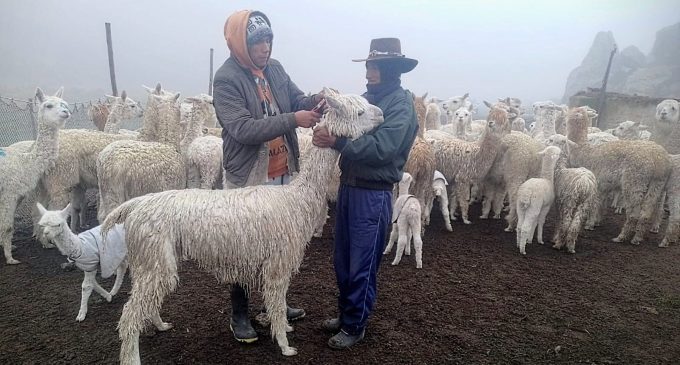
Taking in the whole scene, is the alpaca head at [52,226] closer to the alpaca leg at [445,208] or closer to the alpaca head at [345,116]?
the alpaca head at [345,116]

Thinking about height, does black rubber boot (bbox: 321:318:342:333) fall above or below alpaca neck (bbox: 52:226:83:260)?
below

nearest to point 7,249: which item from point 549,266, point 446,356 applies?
point 446,356

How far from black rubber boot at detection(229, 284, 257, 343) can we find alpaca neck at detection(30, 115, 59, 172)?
3.45 meters

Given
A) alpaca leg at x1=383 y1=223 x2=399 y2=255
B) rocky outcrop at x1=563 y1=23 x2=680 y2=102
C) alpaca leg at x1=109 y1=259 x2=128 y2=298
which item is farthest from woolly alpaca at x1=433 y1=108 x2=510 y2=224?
rocky outcrop at x1=563 y1=23 x2=680 y2=102

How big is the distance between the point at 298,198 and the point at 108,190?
2.99 meters

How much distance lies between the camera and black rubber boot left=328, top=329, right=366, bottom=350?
3.02 m

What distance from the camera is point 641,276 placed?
4.81 metres

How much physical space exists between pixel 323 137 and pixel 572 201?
4.41 meters

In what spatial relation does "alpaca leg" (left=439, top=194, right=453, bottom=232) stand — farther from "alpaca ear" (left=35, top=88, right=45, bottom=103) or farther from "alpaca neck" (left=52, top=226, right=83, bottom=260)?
"alpaca ear" (left=35, top=88, right=45, bottom=103)

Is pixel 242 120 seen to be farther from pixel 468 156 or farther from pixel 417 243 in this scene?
pixel 468 156

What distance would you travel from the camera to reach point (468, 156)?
6660 millimetres

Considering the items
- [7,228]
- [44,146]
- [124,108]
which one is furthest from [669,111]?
[7,228]

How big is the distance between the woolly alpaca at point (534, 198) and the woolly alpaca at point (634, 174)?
1335mm

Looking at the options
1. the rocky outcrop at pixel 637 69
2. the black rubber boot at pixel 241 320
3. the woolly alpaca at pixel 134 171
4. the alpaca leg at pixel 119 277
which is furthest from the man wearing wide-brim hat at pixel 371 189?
the rocky outcrop at pixel 637 69
